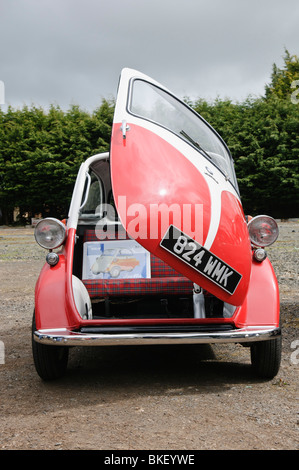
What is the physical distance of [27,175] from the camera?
32719 millimetres

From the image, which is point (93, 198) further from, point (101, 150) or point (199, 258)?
point (101, 150)

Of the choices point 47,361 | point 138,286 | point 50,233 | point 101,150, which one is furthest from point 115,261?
point 101,150

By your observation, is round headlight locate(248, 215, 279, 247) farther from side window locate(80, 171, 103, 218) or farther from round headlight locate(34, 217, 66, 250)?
side window locate(80, 171, 103, 218)

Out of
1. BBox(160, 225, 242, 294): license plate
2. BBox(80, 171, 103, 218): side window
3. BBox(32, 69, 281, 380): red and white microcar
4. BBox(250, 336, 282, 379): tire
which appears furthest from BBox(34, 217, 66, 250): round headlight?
BBox(250, 336, 282, 379): tire

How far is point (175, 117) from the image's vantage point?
449 centimetres

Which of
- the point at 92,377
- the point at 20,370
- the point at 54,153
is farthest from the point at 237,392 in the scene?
the point at 54,153

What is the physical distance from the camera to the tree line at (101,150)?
30922 mm

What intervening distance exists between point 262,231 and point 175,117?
1.18m

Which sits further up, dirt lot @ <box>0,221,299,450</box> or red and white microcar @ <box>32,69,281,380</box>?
red and white microcar @ <box>32,69,281,380</box>

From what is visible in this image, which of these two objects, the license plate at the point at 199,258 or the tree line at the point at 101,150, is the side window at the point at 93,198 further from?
the tree line at the point at 101,150

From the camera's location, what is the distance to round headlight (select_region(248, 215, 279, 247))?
4.34 metres

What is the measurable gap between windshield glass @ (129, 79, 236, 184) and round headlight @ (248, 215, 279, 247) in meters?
0.53

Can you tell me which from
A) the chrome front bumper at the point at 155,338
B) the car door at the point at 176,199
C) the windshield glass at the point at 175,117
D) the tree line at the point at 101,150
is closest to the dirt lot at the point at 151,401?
the chrome front bumper at the point at 155,338

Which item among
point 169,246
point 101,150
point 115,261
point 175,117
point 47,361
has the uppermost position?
point 101,150
